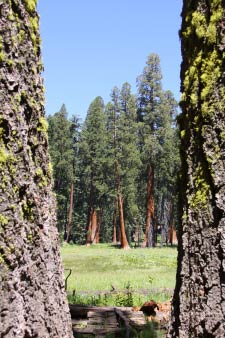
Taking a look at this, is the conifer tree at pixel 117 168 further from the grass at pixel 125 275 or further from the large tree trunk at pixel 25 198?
the large tree trunk at pixel 25 198

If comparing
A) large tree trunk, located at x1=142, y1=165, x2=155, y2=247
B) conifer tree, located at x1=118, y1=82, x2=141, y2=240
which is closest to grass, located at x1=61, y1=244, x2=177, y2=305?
large tree trunk, located at x1=142, y1=165, x2=155, y2=247

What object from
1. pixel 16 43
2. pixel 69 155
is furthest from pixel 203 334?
pixel 69 155

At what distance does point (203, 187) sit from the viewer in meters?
3.37

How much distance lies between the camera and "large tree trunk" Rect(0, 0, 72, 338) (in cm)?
316

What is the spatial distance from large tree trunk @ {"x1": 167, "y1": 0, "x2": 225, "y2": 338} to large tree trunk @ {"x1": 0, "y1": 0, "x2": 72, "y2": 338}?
3.20 feet

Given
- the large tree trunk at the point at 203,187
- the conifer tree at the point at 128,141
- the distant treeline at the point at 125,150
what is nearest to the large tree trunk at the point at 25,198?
the large tree trunk at the point at 203,187

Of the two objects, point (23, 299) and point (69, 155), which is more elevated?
point (69, 155)

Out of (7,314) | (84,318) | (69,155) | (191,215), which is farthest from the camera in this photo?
(69,155)

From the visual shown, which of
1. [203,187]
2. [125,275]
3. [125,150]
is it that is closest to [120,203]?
[125,150]

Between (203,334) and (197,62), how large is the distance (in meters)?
1.99

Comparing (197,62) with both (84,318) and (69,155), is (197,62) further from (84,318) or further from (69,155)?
(69,155)

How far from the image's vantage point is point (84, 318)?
8430 mm

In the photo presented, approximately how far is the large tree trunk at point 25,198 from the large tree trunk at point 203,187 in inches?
38.5

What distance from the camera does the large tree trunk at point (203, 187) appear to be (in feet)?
10.6
